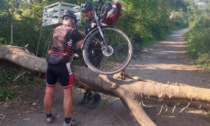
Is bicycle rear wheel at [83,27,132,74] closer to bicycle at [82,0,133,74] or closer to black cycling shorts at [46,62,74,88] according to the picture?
bicycle at [82,0,133,74]

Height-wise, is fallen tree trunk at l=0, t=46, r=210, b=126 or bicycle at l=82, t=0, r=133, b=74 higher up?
bicycle at l=82, t=0, r=133, b=74

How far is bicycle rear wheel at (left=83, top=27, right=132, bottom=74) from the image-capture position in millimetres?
4926

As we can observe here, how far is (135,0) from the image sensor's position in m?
14.5

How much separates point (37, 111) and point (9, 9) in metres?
4.01

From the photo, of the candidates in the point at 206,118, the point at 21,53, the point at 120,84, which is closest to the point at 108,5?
the point at 120,84

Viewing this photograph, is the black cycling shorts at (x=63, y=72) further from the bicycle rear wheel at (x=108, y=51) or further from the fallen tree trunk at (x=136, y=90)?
the fallen tree trunk at (x=136, y=90)

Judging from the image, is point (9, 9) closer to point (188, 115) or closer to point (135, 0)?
point (188, 115)

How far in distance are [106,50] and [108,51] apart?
0.04 metres

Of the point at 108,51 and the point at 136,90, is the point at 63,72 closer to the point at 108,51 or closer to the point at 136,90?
the point at 108,51

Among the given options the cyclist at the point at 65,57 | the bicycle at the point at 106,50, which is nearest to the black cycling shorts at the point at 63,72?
the cyclist at the point at 65,57

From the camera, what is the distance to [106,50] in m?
4.99

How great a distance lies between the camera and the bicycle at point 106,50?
4922 mm

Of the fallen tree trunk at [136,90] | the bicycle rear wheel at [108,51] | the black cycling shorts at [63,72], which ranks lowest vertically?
the fallen tree trunk at [136,90]

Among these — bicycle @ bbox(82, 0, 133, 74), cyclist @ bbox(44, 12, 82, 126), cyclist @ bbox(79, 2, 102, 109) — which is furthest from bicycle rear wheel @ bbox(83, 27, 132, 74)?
cyclist @ bbox(44, 12, 82, 126)
